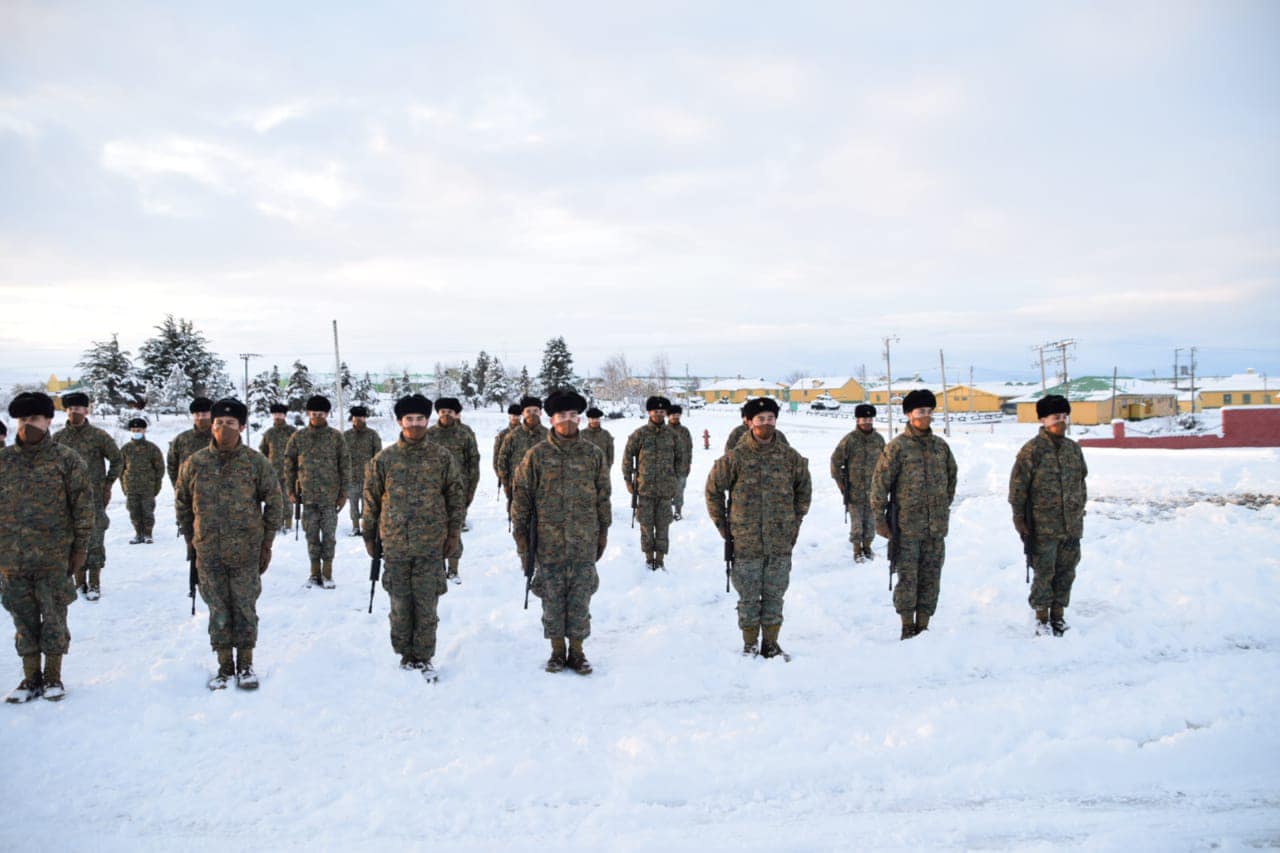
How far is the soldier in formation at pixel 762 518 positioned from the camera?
5594 mm

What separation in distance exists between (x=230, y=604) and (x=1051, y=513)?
708 centimetres

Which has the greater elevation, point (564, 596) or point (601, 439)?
point (601, 439)

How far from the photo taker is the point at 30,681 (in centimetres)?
479

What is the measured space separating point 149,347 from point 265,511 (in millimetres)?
53893

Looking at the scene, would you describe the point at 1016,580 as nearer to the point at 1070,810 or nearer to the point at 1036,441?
the point at 1036,441

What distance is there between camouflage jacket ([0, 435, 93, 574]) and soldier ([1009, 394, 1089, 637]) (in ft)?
25.2

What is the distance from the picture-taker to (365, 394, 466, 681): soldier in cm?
528

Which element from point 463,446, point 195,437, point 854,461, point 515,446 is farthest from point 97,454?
point 854,461

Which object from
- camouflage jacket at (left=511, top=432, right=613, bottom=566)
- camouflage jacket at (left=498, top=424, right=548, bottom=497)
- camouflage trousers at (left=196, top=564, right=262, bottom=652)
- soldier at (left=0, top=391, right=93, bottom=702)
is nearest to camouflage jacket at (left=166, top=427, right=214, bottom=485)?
camouflage jacket at (left=498, top=424, right=548, bottom=497)

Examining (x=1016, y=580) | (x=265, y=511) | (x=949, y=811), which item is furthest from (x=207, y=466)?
(x=1016, y=580)

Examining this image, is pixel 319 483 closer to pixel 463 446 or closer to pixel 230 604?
pixel 463 446

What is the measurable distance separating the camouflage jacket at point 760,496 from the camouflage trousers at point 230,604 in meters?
3.72

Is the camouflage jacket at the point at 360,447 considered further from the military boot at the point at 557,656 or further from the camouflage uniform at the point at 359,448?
the military boot at the point at 557,656

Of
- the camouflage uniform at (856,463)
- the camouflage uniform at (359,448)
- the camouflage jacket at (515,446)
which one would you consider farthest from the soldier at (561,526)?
the camouflage uniform at (359,448)
